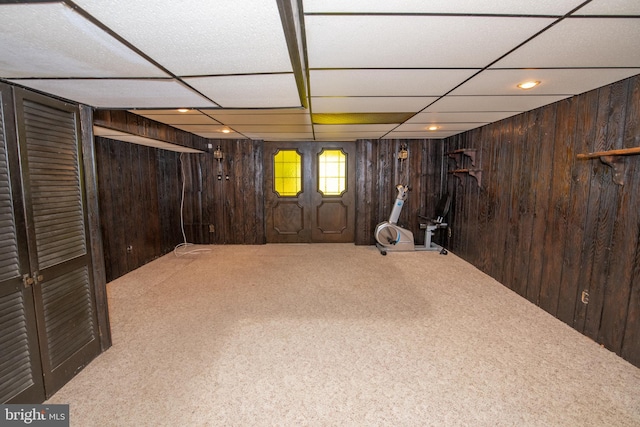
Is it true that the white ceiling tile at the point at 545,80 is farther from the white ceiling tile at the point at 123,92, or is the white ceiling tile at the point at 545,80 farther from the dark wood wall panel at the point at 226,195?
the dark wood wall panel at the point at 226,195

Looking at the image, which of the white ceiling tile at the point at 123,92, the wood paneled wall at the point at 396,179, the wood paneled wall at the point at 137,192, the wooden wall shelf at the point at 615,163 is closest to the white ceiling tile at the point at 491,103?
the wooden wall shelf at the point at 615,163

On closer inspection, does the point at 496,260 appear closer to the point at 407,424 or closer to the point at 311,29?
the point at 407,424

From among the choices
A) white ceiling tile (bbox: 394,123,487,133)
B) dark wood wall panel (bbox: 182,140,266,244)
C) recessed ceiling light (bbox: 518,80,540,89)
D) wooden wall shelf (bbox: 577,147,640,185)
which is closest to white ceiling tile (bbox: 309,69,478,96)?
recessed ceiling light (bbox: 518,80,540,89)

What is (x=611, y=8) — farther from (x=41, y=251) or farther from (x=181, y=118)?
(x=181, y=118)

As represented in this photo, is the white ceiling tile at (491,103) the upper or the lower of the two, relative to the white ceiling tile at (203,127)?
upper

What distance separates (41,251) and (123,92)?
1040mm

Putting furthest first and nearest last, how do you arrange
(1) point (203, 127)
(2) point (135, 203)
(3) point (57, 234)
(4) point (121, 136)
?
(2) point (135, 203) < (1) point (203, 127) < (4) point (121, 136) < (3) point (57, 234)

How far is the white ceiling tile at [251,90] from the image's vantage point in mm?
1547

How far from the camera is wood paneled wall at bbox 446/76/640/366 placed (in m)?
1.99

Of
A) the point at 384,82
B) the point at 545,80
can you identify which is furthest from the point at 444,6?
the point at 545,80

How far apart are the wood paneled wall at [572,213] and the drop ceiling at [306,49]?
0.33 m

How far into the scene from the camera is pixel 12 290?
1.46 metres

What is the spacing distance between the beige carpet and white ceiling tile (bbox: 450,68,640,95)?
1.91 metres

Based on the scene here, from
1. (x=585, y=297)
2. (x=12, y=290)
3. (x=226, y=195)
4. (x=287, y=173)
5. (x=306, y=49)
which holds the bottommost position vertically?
(x=585, y=297)
